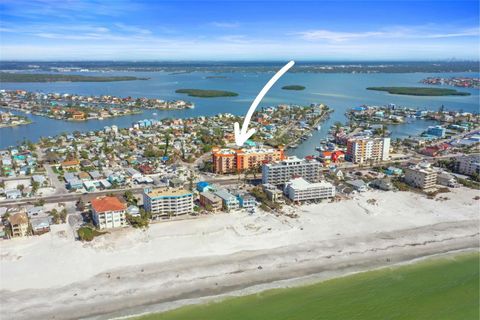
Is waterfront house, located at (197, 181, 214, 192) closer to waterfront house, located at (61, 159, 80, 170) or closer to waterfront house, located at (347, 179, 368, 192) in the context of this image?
waterfront house, located at (347, 179, 368, 192)

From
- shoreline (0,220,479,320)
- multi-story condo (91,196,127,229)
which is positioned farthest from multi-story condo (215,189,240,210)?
multi-story condo (91,196,127,229)

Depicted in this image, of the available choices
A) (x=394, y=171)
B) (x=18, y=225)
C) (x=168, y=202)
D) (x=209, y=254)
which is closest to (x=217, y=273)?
(x=209, y=254)

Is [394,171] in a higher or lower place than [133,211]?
higher

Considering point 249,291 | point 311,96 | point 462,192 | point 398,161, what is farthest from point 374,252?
point 311,96

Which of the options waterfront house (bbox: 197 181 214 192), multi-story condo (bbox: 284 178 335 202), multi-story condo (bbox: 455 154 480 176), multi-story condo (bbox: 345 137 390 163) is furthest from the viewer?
multi-story condo (bbox: 345 137 390 163)

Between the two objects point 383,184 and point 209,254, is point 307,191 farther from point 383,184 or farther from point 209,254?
point 209,254

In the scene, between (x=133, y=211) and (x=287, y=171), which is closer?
(x=133, y=211)

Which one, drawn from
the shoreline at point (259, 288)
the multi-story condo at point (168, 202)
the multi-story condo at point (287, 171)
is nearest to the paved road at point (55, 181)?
the multi-story condo at point (168, 202)
